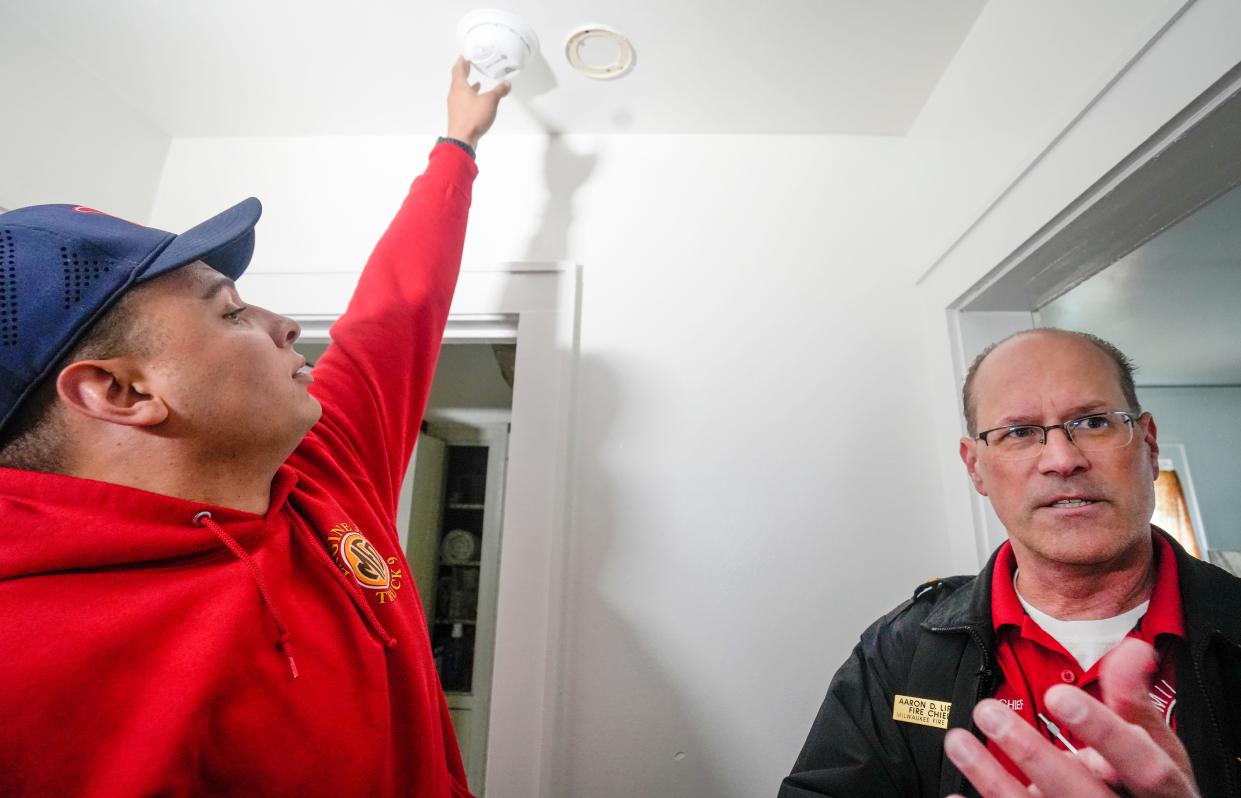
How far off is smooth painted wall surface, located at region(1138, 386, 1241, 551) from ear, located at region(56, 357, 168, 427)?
4888 millimetres

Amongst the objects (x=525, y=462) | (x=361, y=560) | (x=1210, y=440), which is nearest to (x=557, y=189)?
(x=525, y=462)

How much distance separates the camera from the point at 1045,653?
0.77m

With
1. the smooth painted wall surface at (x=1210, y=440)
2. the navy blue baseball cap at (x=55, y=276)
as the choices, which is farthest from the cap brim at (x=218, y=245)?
the smooth painted wall surface at (x=1210, y=440)

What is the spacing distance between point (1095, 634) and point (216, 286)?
1.20 meters

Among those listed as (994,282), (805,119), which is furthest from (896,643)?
(805,119)

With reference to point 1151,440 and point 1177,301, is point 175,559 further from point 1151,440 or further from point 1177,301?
point 1177,301

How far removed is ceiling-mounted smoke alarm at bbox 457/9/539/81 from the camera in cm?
98

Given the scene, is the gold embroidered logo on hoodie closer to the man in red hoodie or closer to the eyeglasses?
the man in red hoodie

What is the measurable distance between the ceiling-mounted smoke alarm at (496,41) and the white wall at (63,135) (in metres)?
0.81

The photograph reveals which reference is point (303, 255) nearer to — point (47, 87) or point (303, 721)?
point (47, 87)

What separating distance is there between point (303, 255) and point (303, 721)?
105cm

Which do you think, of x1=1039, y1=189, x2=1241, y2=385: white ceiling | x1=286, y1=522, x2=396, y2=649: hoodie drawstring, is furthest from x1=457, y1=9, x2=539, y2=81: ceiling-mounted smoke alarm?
x1=1039, y1=189, x2=1241, y2=385: white ceiling

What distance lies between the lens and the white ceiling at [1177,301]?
1934 mm

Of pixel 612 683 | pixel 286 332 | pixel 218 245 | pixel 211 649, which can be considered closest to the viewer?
pixel 211 649
